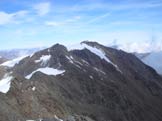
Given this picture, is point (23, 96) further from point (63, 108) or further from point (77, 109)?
point (77, 109)

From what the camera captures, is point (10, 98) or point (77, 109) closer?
point (10, 98)

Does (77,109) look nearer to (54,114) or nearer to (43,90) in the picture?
(43,90)

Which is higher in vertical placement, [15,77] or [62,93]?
[15,77]

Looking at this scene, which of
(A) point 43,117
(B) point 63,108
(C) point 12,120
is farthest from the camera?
(B) point 63,108

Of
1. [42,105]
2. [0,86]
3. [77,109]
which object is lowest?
[77,109]

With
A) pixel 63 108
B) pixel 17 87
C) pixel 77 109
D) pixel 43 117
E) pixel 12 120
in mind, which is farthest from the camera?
pixel 77 109

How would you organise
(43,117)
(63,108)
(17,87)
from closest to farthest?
(43,117) → (17,87) → (63,108)

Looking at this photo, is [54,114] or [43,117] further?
[54,114]

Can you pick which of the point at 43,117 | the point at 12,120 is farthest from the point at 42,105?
the point at 12,120

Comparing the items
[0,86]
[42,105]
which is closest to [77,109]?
[42,105]
